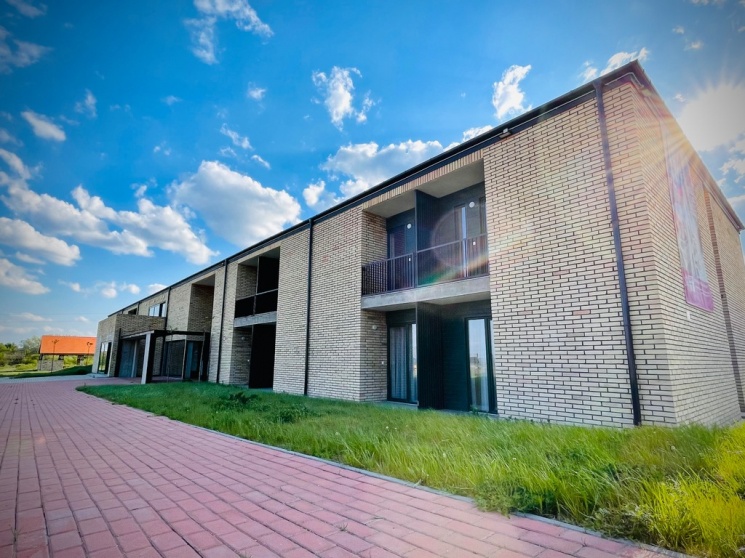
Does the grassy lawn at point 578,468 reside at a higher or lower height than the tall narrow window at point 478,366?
lower

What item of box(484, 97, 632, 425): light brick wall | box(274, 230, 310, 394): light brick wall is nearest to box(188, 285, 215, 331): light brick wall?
box(274, 230, 310, 394): light brick wall

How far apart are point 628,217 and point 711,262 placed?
5465 millimetres

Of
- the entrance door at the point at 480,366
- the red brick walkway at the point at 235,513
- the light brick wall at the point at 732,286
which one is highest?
the light brick wall at the point at 732,286

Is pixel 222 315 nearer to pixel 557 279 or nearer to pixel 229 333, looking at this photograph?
pixel 229 333

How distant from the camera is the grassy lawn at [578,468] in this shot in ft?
7.32

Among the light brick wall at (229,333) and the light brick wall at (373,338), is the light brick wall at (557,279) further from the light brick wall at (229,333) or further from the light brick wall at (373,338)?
the light brick wall at (229,333)

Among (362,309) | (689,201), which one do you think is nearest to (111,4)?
(362,309)

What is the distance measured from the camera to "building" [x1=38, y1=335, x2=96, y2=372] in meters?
48.3

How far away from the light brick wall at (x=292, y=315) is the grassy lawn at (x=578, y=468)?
6666 mm

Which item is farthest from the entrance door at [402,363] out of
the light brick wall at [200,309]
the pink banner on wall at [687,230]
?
the light brick wall at [200,309]

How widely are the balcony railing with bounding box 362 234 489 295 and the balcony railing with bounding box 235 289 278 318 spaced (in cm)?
599

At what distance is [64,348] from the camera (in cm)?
4969

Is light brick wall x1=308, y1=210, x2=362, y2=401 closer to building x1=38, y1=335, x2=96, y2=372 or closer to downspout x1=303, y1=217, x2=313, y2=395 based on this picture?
downspout x1=303, y1=217, x2=313, y2=395

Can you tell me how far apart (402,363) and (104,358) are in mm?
29819
